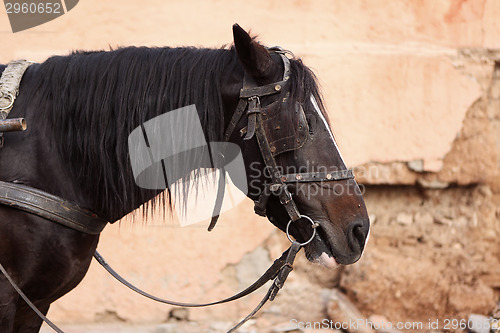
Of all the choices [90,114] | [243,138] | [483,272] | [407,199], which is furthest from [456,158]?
[90,114]

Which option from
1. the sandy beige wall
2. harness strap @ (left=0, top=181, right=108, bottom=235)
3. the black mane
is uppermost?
the black mane

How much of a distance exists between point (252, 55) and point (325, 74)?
2.58 metres

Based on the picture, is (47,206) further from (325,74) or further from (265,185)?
(325,74)

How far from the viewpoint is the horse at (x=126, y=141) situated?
2082 millimetres

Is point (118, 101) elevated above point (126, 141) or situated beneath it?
elevated above

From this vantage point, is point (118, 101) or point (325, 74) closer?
point (118, 101)

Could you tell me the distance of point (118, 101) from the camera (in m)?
2.17

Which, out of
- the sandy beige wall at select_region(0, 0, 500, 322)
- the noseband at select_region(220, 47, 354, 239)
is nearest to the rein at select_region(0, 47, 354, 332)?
the noseband at select_region(220, 47, 354, 239)

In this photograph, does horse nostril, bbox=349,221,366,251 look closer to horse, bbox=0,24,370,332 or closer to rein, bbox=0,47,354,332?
horse, bbox=0,24,370,332

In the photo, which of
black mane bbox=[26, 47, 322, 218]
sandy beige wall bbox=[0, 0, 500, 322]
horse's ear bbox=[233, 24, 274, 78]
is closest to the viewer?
horse's ear bbox=[233, 24, 274, 78]

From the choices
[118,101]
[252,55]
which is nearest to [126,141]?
[118,101]

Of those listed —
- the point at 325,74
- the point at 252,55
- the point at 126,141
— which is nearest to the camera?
the point at 252,55

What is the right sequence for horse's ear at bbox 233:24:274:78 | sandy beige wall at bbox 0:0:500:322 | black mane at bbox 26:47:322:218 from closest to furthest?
horse's ear at bbox 233:24:274:78 < black mane at bbox 26:47:322:218 < sandy beige wall at bbox 0:0:500:322

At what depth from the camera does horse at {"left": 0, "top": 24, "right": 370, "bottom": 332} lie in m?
2.08
